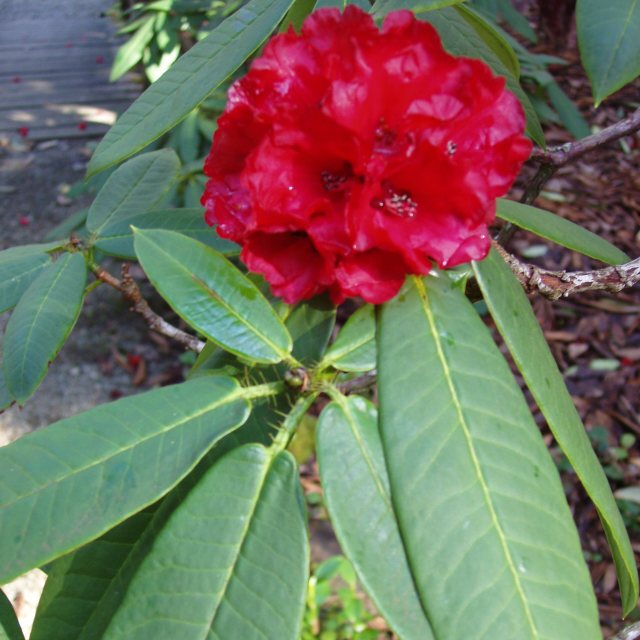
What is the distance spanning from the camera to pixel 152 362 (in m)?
3.02

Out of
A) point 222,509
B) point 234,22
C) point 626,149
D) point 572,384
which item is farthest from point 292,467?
point 626,149

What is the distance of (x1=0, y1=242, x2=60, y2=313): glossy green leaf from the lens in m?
0.92

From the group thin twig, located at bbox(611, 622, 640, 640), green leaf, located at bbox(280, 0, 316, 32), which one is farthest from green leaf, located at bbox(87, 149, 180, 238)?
thin twig, located at bbox(611, 622, 640, 640)

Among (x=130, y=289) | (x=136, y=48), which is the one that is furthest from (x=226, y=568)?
(x=136, y=48)

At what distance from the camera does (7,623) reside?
2.20ft

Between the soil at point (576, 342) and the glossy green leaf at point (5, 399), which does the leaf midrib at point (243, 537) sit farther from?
the soil at point (576, 342)

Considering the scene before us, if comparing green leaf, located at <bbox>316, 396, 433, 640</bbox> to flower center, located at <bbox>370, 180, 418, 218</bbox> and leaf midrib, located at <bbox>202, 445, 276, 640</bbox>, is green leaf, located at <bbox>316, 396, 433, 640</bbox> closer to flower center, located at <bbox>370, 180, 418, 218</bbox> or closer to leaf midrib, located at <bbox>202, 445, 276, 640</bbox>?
leaf midrib, located at <bbox>202, 445, 276, 640</bbox>

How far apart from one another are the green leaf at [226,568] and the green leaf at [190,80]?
0.36 m

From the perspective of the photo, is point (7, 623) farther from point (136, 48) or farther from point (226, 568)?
point (136, 48)

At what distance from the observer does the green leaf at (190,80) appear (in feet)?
2.36

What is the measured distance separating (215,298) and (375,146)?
8.0 inches

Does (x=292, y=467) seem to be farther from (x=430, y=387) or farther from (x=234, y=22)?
(x=234, y=22)

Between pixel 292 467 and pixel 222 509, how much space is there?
7 centimetres

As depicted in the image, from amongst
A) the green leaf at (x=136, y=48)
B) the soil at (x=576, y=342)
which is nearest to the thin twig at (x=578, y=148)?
the soil at (x=576, y=342)
